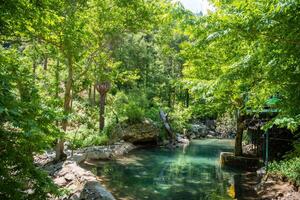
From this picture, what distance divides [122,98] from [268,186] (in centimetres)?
1796

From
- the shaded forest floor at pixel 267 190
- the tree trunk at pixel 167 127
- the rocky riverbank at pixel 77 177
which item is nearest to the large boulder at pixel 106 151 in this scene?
the rocky riverbank at pixel 77 177

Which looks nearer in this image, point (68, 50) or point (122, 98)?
point (68, 50)

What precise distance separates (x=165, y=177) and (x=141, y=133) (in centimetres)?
1006

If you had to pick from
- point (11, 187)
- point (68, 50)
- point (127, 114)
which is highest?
point (68, 50)

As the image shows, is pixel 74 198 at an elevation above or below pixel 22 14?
below

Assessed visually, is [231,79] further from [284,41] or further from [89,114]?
[89,114]

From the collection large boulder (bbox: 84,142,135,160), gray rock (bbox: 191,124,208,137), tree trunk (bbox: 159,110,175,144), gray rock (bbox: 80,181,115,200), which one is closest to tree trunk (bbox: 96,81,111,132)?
large boulder (bbox: 84,142,135,160)

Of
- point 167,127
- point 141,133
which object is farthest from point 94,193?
point 167,127

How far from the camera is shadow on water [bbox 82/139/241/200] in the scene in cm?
1191

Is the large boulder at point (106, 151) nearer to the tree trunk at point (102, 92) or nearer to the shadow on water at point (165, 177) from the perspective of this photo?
the shadow on water at point (165, 177)

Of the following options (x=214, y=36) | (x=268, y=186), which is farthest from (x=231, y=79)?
(x=268, y=186)

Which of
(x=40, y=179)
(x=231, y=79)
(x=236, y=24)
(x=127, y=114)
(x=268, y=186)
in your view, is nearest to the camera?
(x=40, y=179)

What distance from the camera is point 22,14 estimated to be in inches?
203

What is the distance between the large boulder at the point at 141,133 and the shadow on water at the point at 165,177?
2042mm
